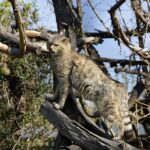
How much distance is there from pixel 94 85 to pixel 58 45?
715mm

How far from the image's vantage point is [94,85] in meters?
5.87

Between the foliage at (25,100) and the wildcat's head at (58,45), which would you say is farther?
the foliage at (25,100)

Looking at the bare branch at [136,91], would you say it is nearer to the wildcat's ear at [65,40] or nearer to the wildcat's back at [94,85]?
the wildcat's back at [94,85]

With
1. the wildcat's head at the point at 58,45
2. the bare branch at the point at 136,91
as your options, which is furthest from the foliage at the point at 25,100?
the bare branch at the point at 136,91

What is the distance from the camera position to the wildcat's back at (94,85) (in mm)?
5547

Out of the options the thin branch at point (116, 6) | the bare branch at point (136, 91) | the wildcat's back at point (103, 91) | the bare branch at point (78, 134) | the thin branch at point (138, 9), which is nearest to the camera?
the bare branch at point (78, 134)

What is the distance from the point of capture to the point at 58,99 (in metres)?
6.03

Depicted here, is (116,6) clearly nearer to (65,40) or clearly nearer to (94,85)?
(65,40)

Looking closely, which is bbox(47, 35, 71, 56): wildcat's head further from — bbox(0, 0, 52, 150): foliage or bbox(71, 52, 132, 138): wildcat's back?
bbox(0, 0, 52, 150): foliage

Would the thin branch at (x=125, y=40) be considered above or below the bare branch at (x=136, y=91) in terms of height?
above

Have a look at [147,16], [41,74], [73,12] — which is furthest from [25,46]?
[41,74]

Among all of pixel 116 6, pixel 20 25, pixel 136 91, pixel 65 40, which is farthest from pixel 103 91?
pixel 20 25

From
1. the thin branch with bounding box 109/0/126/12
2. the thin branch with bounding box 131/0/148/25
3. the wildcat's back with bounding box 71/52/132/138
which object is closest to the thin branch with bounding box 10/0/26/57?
the wildcat's back with bounding box 71/52/132/138

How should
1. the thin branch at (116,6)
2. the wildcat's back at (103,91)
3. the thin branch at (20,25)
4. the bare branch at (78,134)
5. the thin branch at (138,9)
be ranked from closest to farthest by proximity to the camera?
the thin branch at (20,25) → the bare branch at (78,134) → the wildcat's back at (103,91) → the thin branch at (116,6) → the thin branch at (138,9)
